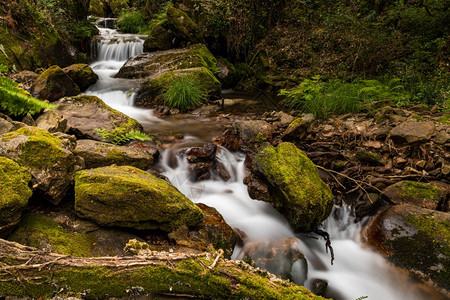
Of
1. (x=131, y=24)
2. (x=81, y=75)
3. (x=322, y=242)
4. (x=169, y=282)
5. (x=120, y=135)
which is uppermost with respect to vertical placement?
(x=131, y=24)

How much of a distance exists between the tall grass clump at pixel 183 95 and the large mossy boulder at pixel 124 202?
5.49 m

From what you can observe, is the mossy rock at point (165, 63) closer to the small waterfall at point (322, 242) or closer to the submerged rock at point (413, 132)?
the small waterfall at point (322, 242)

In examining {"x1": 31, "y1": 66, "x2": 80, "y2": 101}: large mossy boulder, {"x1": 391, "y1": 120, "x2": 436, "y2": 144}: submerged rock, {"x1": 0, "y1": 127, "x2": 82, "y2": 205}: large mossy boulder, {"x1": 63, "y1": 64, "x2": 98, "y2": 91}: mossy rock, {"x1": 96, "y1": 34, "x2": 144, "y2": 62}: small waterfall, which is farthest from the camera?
{"x1": 96, "y1": 34, "x2": 144, "y2": 62}: small waterfall

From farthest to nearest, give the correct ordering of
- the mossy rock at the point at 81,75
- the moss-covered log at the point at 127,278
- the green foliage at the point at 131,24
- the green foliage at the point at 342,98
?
1. the green foliage at the point at 131,24
2. the mossy rock at the point at 81,75
3. the green foliage at the point at 342,98
4. the moss-covered log at the point at 127,278

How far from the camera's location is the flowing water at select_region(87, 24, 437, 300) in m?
3.12

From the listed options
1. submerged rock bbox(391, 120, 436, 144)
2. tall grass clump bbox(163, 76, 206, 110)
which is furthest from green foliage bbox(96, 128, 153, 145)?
submerged rock bbox(391, 120, 436, 144)

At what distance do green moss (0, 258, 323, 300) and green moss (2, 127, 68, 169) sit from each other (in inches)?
56.2

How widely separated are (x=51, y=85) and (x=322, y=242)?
7218 millimetres

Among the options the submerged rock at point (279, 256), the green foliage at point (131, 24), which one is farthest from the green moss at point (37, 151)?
the green foliage at point (131, 24)

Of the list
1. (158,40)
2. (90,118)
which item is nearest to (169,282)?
(90,118)

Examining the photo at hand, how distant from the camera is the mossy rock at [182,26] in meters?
11.2

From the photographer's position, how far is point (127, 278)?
1.60 m

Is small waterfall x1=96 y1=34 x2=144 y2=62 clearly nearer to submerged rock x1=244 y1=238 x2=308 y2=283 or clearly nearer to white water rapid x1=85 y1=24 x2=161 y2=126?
white water rapid x1=85 y1=24 x2=161 y2=126

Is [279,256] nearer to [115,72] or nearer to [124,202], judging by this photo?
[124,202]
